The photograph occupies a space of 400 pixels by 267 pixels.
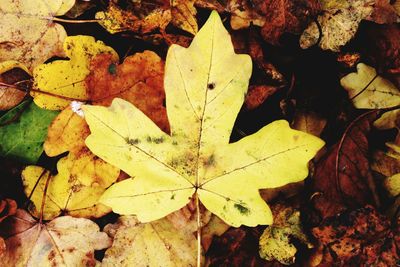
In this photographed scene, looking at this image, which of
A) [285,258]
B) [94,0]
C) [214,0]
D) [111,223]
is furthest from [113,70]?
[285,258]

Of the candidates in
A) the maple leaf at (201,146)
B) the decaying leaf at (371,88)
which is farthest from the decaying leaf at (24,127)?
the decaying leaf at (371,88)

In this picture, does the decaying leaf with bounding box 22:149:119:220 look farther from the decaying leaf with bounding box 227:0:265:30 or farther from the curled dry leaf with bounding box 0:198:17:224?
the decaying leaf with bounding box 227:0:265:30

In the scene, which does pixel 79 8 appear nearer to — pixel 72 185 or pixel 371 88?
pixel 72 185

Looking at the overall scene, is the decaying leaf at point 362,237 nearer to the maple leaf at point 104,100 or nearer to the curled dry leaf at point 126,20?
the maple leaf at point 104,100

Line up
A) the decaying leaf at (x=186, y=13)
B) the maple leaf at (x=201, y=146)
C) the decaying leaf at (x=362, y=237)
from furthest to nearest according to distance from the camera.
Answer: the decaying leaf at (x=186, y=13)
the decaying leaf at (x=362, y=237)
the maple leaf at (x=201, y=146)

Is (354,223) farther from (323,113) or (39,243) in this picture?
(39,243)

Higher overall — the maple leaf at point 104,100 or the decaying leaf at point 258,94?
the decaying leaf at point 258,94
